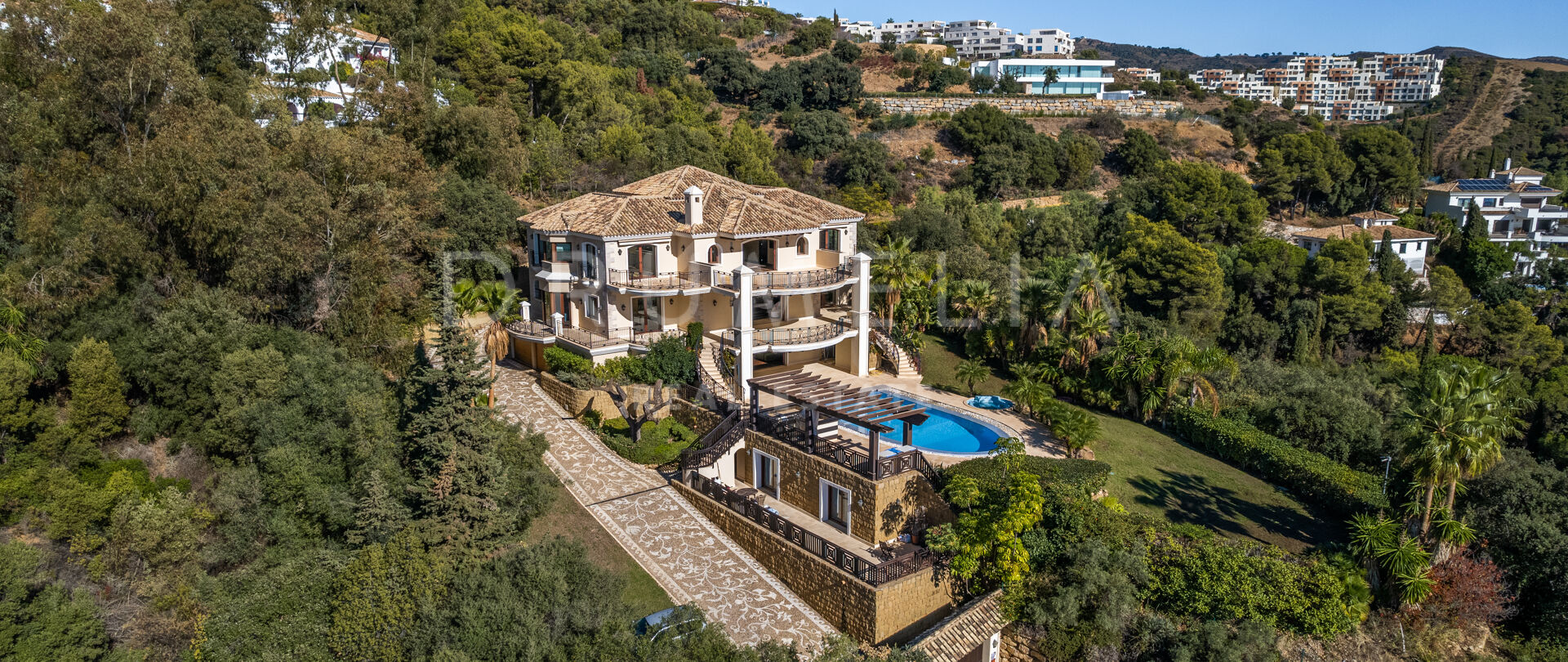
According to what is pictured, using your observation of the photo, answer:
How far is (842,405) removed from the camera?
22.8m

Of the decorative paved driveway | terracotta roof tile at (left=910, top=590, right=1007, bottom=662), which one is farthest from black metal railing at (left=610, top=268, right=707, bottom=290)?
terracotta roof tile at (left=910, top=590, right=1007, bottom=662)

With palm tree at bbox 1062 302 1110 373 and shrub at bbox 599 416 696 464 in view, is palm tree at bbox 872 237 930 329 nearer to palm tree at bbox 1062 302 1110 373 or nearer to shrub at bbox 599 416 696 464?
palm tree at bbox 1062 302 1110 373

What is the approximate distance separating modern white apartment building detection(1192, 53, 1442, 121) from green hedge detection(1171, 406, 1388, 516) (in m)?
142

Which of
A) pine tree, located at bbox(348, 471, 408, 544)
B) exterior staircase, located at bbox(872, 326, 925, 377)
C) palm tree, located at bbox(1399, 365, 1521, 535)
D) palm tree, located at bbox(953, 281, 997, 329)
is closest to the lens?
palm tree, located at bbox(1399, 365, 1521, 535)

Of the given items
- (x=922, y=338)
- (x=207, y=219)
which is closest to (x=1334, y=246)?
(x=922, y=338)

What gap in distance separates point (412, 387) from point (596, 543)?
626 centimetres

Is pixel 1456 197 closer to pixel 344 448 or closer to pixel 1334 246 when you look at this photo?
pixel 1334 246

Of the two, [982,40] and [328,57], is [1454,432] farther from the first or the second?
[982,40]

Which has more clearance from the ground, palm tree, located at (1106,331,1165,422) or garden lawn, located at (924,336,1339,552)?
palm tree, located at (1106,331,1165,422)

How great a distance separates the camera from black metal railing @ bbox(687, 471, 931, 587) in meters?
19.3

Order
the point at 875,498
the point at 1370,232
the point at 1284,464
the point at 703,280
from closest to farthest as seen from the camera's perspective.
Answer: the point at 875,498, the point at 1284,464, the point at 703,280, the point at 1370,232

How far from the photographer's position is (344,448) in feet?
71.2

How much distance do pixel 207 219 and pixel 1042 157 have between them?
61.2 metres

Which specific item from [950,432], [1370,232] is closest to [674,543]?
[950,432]
